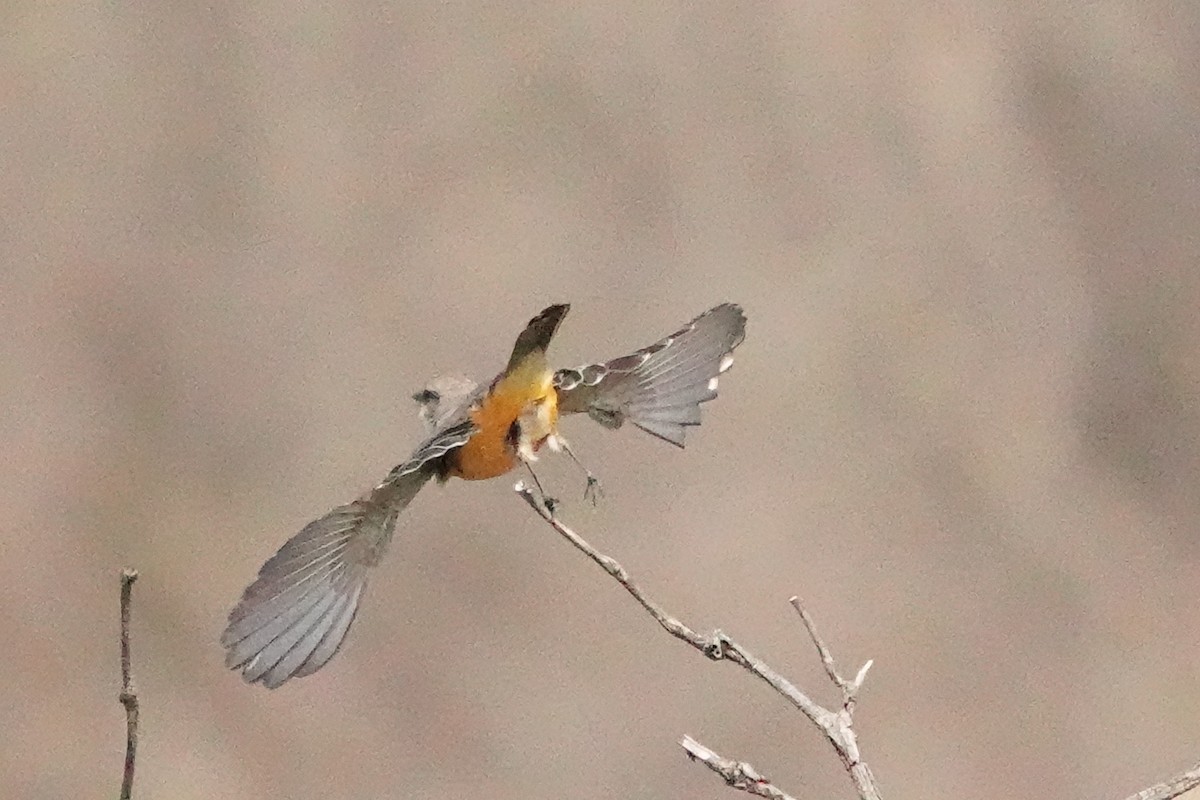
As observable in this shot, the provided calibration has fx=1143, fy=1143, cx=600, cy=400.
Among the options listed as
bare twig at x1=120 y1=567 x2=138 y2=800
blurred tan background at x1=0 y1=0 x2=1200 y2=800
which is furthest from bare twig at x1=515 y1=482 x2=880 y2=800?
blurred tan background at x1=0 y1=0 x2=1200 y2=800

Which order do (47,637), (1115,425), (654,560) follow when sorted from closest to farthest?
(47,637)
(654,560)
(1115,425)

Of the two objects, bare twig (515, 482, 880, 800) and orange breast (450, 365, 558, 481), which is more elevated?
orange breast (450, 365, 558, 481)

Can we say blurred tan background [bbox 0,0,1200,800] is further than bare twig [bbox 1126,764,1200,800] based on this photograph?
Yes

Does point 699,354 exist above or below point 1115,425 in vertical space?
→ below

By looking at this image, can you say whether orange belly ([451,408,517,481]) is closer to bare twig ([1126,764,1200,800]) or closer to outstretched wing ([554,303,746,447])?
outstretched wing ([554,303,746,447])

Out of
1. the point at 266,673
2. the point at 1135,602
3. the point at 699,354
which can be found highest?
the point at 1135,602

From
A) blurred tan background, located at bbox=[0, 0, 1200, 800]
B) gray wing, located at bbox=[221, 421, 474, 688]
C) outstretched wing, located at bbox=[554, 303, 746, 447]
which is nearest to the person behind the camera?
gray wing, located at bbox=[221, 421, 474, 688]

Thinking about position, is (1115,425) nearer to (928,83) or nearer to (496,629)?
(928,83)

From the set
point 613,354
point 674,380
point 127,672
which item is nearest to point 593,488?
point 674,380

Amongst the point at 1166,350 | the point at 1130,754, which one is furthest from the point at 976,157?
the point at 1130,754
